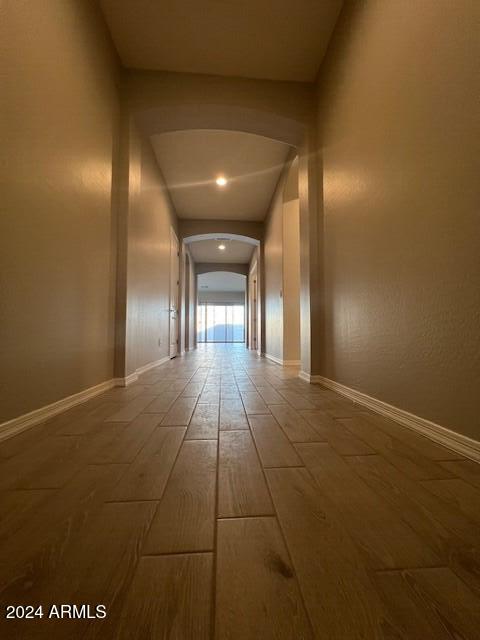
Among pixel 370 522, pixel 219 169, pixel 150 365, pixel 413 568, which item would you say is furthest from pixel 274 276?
pixel 413 568

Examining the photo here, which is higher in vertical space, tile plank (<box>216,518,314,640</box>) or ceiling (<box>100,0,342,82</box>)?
ceiling (<box>100,0,342,82</box>)

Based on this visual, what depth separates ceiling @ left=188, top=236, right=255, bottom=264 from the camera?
7.67m

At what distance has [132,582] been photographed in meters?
0.53

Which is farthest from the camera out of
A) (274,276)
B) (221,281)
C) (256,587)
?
(221,281)

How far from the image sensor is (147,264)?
3.52m

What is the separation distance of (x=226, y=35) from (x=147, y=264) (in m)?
2.22

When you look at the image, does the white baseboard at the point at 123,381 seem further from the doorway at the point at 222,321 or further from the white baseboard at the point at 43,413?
the doorway at the point at 222,321

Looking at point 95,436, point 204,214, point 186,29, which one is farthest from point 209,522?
point 204,214

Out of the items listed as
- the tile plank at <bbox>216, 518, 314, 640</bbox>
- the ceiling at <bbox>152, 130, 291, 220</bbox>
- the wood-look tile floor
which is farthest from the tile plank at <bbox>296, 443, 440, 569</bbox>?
the ceiling at <bbox>152, 130, 291, 220</bbox>

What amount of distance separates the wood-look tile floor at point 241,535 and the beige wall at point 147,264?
1.72 metres

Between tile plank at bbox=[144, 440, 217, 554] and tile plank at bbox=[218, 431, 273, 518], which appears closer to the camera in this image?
tile plank at bbox=[144, 440, 217, 554]

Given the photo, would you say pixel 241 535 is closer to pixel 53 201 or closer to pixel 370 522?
pixel 370 522

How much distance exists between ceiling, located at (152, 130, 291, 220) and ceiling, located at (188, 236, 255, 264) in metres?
1.74

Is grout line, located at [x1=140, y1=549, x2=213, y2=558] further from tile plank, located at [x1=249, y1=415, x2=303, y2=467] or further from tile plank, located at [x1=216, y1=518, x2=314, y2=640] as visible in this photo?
tile plank, located at [x1=249, y1=415, x2=303, y2=467]
